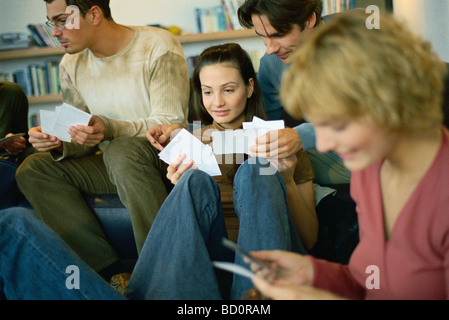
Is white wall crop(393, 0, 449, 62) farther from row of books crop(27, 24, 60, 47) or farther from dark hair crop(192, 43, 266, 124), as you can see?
row of books crop(27, 24, 60, 47)

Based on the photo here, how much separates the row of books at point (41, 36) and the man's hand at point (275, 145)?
2.77m

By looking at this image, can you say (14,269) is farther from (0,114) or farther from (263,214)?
(0,114)

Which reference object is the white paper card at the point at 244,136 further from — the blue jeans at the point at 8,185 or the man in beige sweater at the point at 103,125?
the blue jeans at the point at 8,185

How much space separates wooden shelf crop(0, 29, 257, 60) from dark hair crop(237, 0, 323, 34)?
165 centimetres

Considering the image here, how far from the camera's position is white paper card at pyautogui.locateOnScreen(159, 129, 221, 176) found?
1649mm

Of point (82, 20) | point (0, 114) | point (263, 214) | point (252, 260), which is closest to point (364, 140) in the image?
point (252, 260)

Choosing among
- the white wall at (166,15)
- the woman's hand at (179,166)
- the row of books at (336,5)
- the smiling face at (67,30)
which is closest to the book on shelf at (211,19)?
the white wall at (166,15)

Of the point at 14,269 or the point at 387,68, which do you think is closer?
the point at 387,68

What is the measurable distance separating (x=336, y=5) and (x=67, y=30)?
6.65 feet

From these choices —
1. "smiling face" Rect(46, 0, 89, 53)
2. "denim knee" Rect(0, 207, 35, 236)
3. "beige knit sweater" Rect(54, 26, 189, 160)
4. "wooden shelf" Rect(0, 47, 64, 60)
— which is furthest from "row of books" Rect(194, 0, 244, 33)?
"denim knee" Rect(0, 207, 35, 236)

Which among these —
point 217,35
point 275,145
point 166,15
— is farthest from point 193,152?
point 166,15

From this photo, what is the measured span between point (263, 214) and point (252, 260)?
1.41 feet

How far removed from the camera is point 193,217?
1.25 metres
